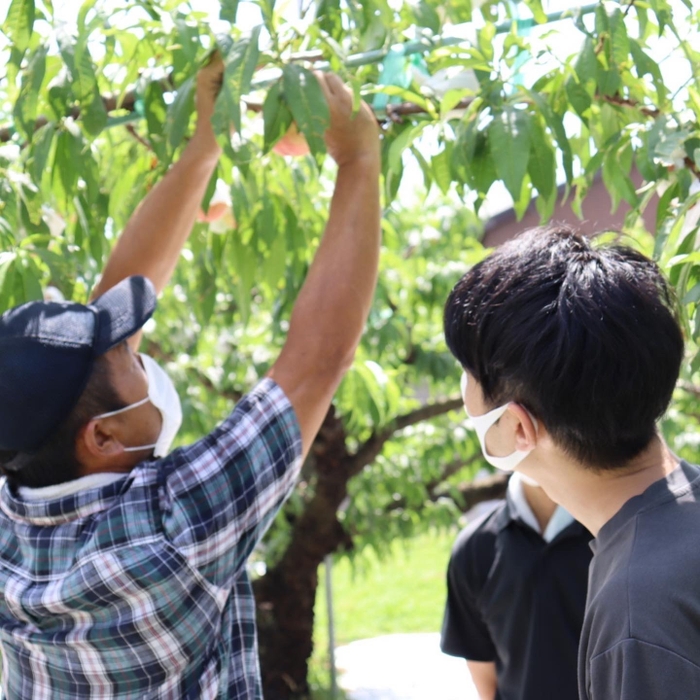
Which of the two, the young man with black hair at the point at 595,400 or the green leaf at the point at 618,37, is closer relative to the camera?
the young man with black hair at the point at 595,400

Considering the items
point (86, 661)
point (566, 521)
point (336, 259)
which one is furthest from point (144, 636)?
point (566, 521)

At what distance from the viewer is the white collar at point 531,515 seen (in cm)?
196

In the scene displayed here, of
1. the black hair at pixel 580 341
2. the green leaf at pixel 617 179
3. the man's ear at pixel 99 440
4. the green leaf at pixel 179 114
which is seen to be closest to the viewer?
the black hair at pixel 580 341

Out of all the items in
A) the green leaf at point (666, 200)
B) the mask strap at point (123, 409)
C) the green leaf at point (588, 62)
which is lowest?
the mask strap at point (123, 409)

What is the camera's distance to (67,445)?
1427 millimetres

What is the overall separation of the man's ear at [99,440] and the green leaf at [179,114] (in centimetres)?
46

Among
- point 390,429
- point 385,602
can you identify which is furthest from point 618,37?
point 385,602

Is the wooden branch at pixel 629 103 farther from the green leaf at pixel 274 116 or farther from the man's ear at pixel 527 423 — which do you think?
the man's ear at pixel 527 423

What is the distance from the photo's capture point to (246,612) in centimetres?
157

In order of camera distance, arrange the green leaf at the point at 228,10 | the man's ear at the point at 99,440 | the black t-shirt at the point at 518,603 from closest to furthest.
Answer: the green leaf at the point at 228,10 < the man's ear at the point at 99,440 < the black t-shirt at the point at 518,603

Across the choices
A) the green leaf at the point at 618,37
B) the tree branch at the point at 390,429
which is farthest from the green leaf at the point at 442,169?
the tree branch at the point at 390,429

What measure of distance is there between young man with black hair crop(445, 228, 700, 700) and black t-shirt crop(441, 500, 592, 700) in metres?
0.78

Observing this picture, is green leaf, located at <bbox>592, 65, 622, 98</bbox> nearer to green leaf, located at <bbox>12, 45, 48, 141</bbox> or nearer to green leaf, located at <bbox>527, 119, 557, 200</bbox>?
green leaf, located at <bbox>527, 119, 557, 200</bbox>

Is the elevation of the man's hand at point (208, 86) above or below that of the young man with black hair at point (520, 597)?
above
